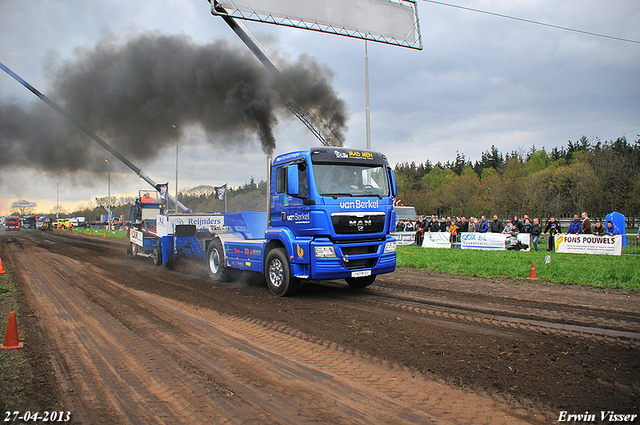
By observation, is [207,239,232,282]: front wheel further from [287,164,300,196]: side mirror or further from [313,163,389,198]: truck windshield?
[313,163,389,198]: truck windshield

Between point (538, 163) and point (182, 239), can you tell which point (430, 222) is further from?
point (538, 163)

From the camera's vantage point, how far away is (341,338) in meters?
5.39

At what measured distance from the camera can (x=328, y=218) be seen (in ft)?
24.8

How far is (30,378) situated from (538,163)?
232 feet

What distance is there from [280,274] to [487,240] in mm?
14164

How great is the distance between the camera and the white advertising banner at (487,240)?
18.4 meters

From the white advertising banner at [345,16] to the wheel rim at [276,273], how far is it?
6963 mm

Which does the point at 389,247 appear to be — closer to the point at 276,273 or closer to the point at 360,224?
the point at 360,224

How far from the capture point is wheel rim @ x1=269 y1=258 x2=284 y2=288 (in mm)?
8265

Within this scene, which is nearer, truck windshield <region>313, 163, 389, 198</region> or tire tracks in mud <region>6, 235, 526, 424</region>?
tire tracks in mud <region>6, 235, 526, 424</region>

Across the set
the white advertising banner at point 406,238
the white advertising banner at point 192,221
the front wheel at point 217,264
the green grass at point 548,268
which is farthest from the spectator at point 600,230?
the white advertising banner at point 192,221

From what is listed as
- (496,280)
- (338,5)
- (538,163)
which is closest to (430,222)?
(496,280)

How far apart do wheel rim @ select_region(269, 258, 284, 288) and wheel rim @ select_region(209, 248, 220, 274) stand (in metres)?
2.84

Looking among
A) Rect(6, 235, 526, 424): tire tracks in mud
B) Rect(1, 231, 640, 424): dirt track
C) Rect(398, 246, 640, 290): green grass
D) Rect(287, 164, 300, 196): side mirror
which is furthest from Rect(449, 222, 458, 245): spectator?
Rect(6, 235, 526, 424): tire tracks in mud
